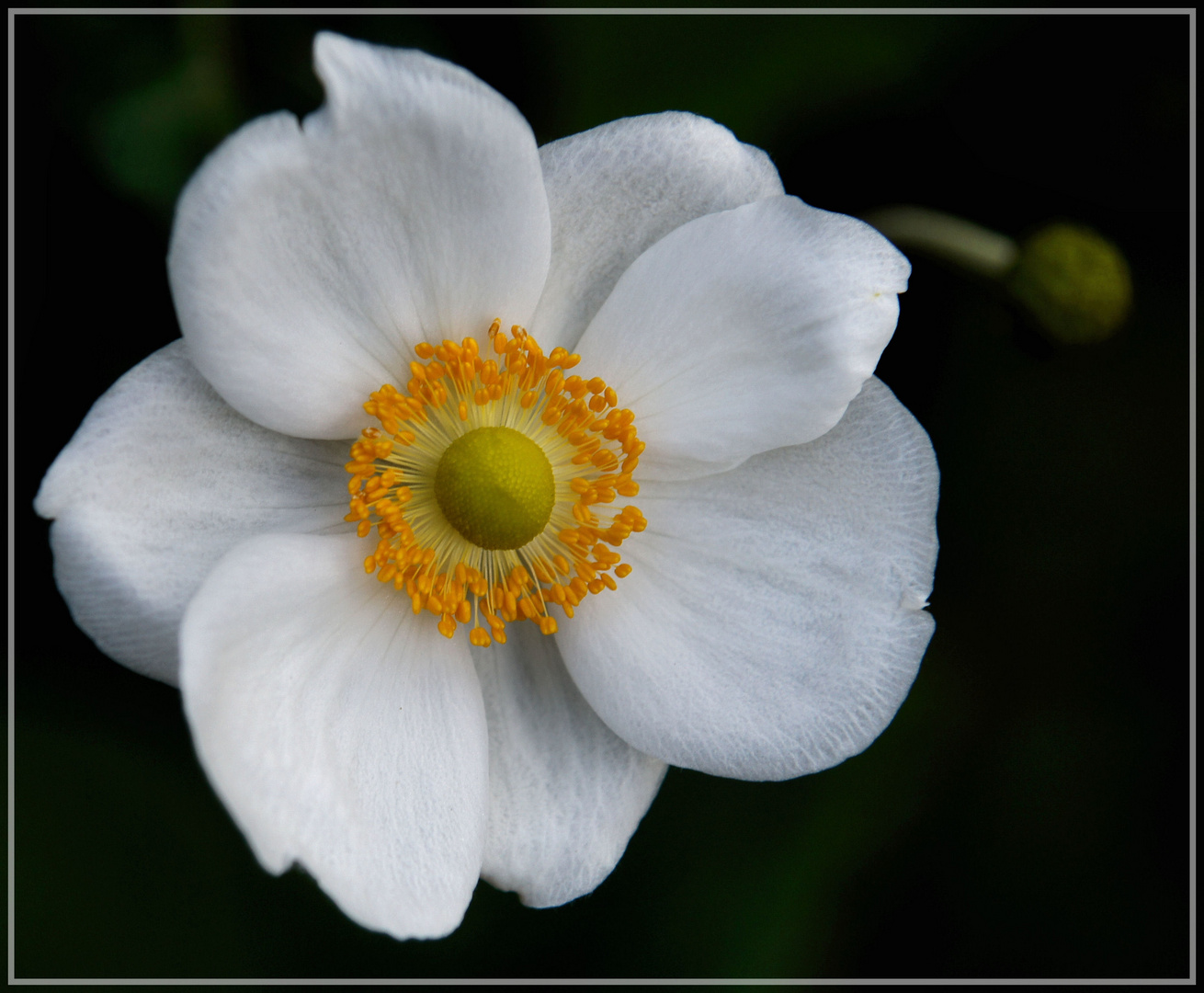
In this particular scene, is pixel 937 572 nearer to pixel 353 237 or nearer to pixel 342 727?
pixel 342 727

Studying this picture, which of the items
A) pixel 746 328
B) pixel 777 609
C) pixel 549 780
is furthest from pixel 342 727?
pixel 746 328

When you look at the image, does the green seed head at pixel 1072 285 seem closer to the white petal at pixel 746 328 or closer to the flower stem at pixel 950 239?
the flower stem at pixel 950 239

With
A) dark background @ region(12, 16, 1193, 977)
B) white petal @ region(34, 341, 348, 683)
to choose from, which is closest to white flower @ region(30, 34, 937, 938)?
white petal @ region(34, 341, 348, 683)

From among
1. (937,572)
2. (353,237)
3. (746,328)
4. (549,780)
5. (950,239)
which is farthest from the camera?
(937,572)

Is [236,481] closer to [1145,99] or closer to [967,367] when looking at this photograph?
[967,367]

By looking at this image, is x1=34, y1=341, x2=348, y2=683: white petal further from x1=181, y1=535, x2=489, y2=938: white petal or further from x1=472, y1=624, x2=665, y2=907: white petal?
x1=472, y1=624, x2=665, y2=907: white petal

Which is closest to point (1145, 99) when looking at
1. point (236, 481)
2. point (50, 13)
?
point (236, 481)
